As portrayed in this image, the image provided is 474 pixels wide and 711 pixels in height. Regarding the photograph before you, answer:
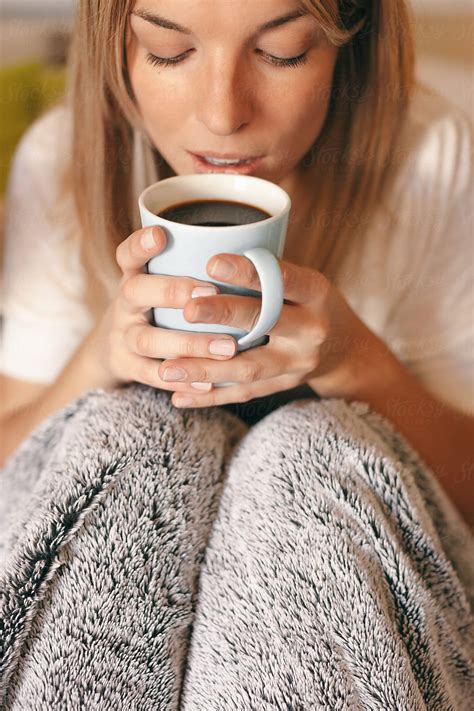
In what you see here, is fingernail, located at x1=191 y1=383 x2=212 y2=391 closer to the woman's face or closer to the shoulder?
the woman's face

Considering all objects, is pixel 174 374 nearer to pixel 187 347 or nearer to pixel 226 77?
A: pixel 187 347

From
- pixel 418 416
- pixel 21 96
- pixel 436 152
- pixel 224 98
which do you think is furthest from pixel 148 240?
pixel 21 96

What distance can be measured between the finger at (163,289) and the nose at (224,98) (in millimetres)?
116

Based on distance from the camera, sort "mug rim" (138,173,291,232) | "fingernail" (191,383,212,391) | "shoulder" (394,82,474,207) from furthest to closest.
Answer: "shoulder" (394,82,474,207)
"fingernail" (191,383,212,391)
"mug rim" (138,173,291,232)

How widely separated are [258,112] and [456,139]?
1.22 feet

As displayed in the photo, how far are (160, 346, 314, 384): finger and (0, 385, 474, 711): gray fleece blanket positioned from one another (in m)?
0.06

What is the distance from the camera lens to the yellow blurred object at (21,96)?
814 mm

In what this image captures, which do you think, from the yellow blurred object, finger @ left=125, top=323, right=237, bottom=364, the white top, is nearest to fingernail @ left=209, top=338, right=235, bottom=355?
finger @ left=125, top=323, right=237, bottom=364

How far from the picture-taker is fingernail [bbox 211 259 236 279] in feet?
1.28

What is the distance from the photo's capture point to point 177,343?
0.45m

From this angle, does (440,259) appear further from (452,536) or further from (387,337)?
(452,536)

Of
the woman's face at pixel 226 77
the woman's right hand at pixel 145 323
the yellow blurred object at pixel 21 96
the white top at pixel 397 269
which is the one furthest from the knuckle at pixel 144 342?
the yellow blurred object at pixel 21 96

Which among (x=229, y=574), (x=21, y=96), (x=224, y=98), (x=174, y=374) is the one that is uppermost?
(x=21, y=96)

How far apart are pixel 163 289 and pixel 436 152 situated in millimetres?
455
